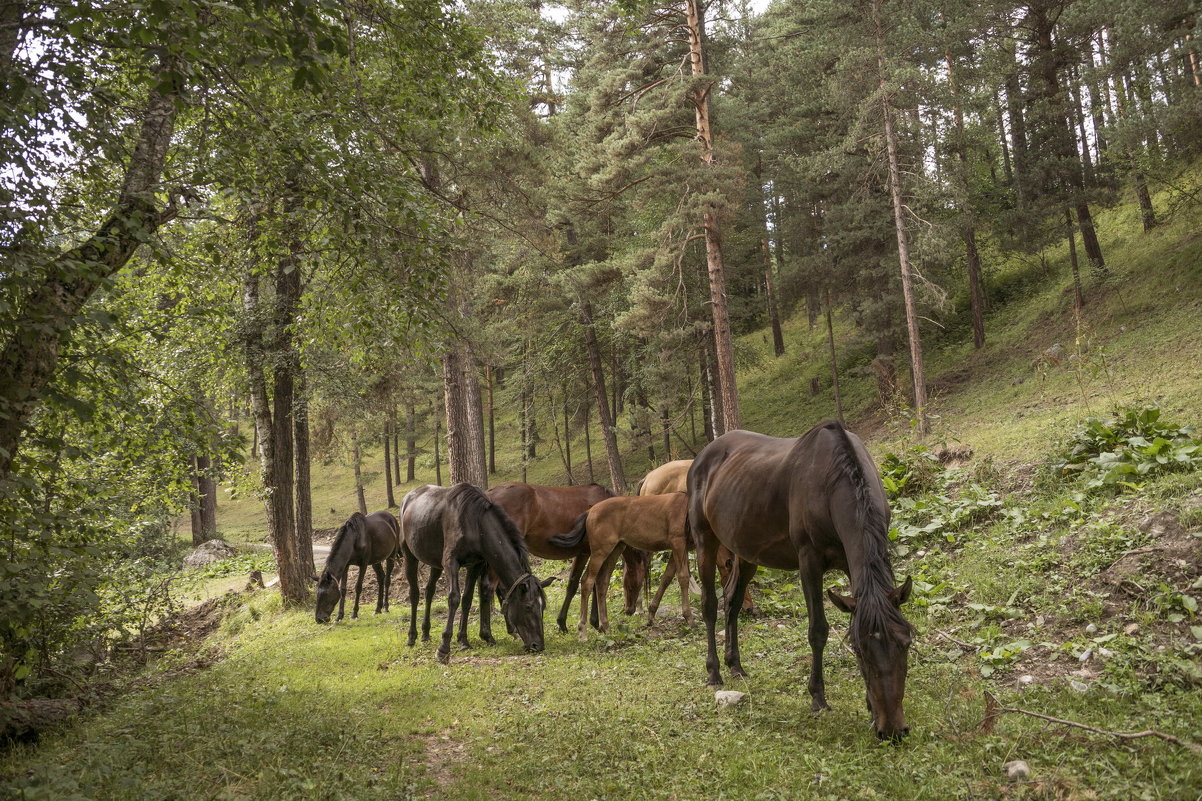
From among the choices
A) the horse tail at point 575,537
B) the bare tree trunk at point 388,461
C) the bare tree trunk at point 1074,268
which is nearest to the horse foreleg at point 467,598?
the horse tail at point 575,537

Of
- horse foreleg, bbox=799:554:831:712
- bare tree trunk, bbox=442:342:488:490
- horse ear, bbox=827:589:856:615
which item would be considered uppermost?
bare tree trunk, bbox=442:342:488:490

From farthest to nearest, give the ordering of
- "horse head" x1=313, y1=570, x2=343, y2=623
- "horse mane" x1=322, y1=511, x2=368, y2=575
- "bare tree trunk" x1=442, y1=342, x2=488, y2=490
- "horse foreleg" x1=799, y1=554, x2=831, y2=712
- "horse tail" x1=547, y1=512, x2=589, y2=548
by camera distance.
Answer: "bare tree trunk" x1=442, y1=342, x2=488, y2=490 → "horse mane" x1=322, y1=511, x2=368, y2=575 → "horse head" x1=313, y1=570, x2=343, y2=623 → "horse tail" x1=547, y1=512, x2=589, y2=548 → "horse foreleg" x1=799, y1=554, x2=831, y2=712

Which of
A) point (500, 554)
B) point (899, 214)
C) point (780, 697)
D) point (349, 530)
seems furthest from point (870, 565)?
point (899, 214)

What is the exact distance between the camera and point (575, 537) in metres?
10.7

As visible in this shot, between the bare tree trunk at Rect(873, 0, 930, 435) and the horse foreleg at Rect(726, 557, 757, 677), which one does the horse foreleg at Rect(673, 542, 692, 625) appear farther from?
the bare tree trunk at Rect(873, 0, 930, 435)

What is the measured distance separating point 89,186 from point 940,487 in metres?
11.5

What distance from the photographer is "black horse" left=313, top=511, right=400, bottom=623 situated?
1316 centimetres

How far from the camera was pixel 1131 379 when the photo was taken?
1669cm

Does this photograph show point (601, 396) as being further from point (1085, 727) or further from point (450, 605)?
point (1085, 727)

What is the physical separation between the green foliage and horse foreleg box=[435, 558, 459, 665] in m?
8.03

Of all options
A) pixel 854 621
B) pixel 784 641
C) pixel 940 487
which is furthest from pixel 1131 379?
pixel 854 621

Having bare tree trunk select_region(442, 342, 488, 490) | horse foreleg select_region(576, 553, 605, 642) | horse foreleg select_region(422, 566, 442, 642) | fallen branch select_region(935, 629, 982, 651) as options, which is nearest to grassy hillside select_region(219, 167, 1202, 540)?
fallen branch select_region(935, 629, 982, 651)

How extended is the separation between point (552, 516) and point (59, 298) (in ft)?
28.0

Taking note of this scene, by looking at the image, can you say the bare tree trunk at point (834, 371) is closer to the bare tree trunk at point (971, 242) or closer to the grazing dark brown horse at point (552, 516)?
the bare tree trunk at point (971, 242)
